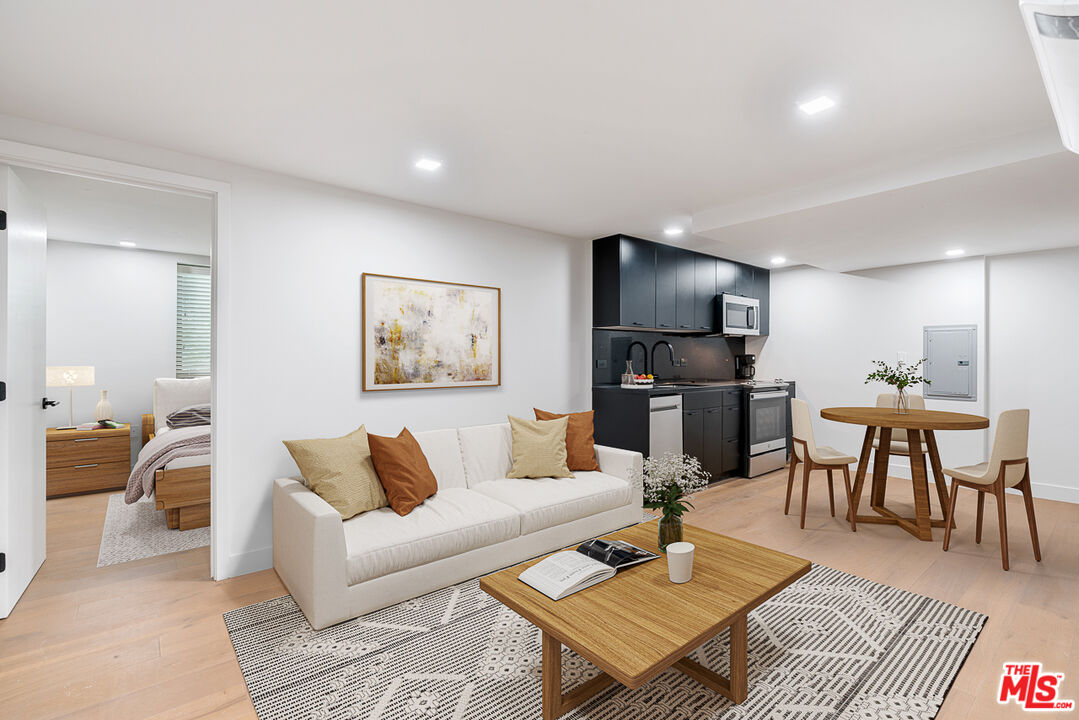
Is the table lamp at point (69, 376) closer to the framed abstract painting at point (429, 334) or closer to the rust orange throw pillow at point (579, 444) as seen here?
the framed abstract painting at point (429, 334)

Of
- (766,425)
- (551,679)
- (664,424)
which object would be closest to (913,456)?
(664,424)

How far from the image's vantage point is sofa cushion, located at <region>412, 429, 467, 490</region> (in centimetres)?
348

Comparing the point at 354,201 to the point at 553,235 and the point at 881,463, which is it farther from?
the point at 881,463

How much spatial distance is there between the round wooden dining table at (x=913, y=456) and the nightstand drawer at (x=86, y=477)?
6.10 metres

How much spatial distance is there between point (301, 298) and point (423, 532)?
1656mm

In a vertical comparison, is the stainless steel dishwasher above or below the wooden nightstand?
above

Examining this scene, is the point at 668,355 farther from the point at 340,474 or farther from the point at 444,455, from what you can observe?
the point at 340,474

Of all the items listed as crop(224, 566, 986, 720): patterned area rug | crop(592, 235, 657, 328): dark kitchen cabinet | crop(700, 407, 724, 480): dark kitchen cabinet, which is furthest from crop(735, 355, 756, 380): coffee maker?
crop(224, 566, 986, 720): patterned area rug

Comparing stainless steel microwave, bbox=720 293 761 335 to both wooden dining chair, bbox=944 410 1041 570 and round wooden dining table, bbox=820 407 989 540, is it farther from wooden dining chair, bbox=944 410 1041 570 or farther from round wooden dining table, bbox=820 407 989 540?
wooden dining chair, bbox=944 410 1041 570

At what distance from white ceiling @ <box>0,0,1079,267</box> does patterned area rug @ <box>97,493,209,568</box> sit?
8.28 feet

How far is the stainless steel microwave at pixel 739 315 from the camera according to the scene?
577 centimetres

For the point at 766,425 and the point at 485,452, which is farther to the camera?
the point at 766,425

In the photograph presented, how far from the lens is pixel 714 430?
5168mm

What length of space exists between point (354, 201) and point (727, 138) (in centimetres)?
234
